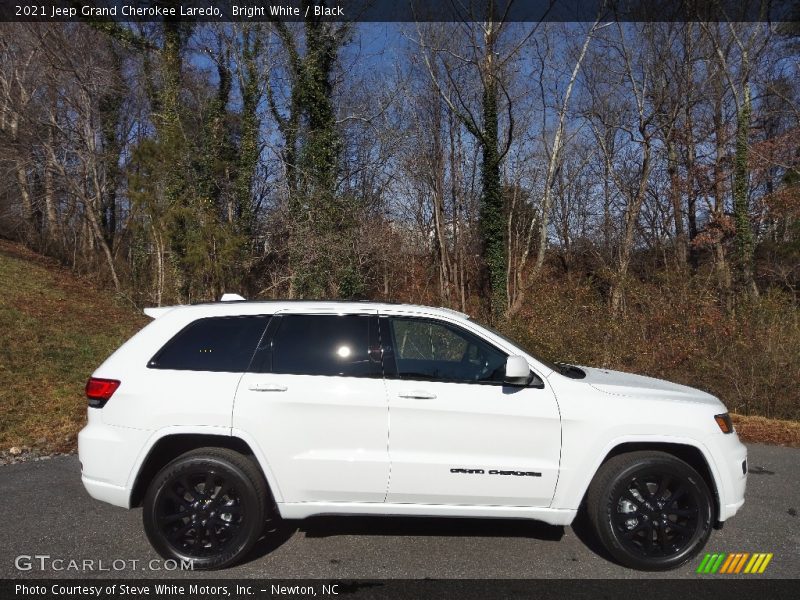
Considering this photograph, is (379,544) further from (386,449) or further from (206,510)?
(206,510)

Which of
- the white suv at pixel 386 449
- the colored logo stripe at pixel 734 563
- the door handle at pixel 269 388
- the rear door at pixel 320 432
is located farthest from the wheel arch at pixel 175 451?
the colored logo stripe at pixel 734 563

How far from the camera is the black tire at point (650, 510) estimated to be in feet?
12.1

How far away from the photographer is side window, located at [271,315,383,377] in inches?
149

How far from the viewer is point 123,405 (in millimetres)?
3715

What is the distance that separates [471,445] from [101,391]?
2528 millimetres

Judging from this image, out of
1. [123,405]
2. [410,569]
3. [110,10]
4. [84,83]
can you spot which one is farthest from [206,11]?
[410,569]

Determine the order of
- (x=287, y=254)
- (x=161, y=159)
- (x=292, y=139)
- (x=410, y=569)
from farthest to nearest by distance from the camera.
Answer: (x=292, y=139)
(x=287, y=254)
(x=161, y=159)
(x=410, y=569)

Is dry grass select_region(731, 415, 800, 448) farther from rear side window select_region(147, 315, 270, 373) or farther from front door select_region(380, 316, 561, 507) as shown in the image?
rear side window select_region(147, 315, 270, 373)

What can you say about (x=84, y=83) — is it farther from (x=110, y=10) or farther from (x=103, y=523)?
(x=103, y=523)

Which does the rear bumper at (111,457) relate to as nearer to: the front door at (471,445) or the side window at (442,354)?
the front door at (471,445)

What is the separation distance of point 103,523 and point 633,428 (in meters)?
4.03

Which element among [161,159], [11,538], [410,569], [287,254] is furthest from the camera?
[287,254]

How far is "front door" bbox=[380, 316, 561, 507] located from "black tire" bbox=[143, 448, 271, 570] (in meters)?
0.93

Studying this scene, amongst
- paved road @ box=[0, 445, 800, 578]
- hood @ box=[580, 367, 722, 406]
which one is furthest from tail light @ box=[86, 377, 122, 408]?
hood @ box=[580, 367, 722, 406]
